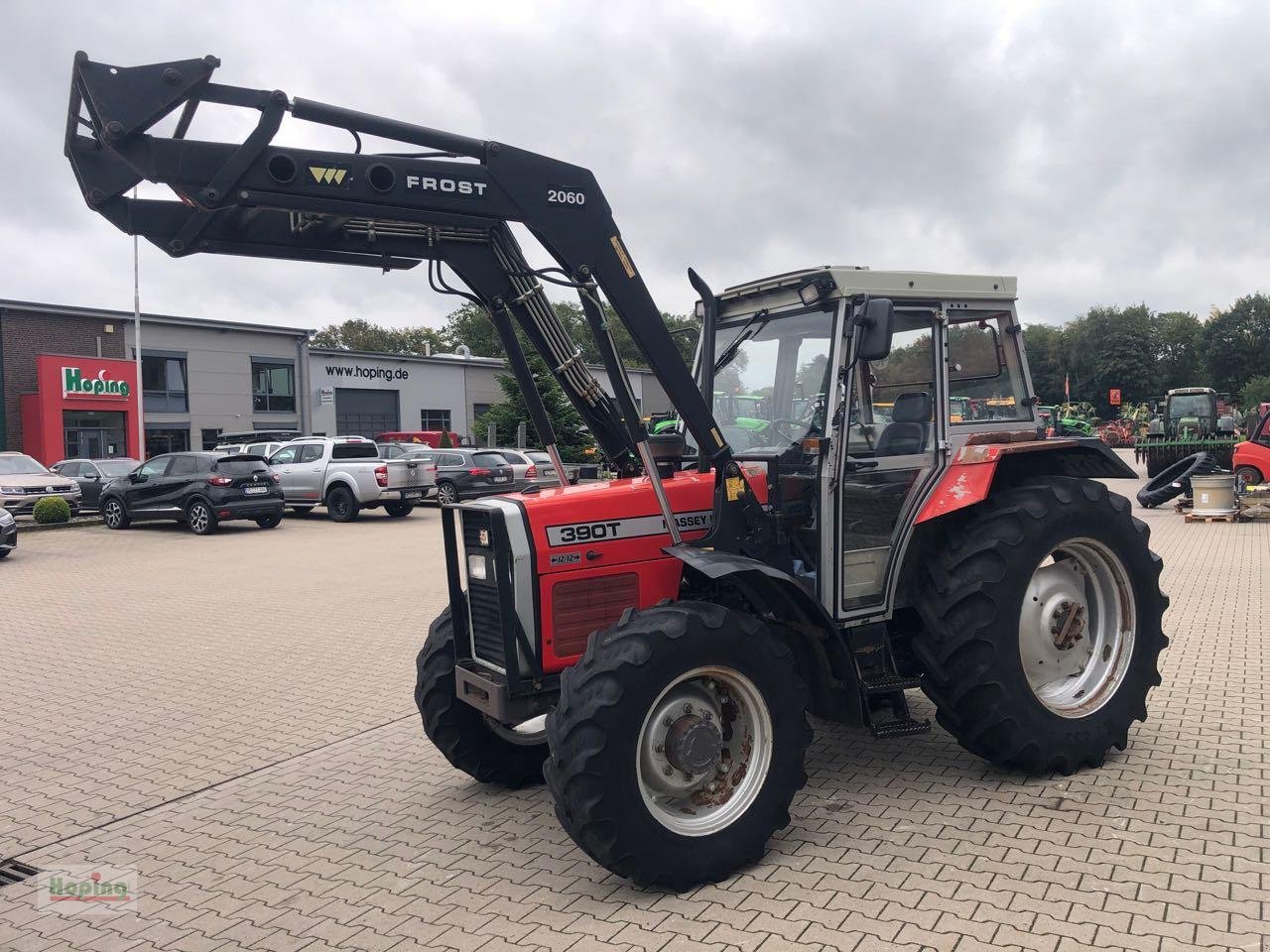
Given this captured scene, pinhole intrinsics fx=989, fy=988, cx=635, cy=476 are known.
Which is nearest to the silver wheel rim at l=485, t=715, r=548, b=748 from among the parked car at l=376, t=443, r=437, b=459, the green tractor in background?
the green tractor in background

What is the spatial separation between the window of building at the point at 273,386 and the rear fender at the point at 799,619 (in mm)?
41937

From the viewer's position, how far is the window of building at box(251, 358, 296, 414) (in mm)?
43125

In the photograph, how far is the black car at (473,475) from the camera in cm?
2353

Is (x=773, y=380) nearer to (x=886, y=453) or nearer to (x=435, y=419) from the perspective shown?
(x=886, y=453)

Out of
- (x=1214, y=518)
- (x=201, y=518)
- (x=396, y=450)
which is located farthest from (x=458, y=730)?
(x=396, y=450)

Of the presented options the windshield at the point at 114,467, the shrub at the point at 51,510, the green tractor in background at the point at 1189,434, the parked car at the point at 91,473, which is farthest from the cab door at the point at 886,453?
the windshield at the point at 114,467

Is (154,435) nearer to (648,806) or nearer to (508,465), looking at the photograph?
(508,465)

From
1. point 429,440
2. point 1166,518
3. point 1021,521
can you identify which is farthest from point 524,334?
point 429,440

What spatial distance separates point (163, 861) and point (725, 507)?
123 inches

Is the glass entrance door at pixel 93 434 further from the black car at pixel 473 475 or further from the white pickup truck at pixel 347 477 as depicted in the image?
the black car at pixel 473 475

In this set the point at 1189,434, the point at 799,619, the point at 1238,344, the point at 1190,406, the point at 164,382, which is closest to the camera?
the point at 799,619

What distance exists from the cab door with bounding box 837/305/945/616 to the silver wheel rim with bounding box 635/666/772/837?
0.84 m

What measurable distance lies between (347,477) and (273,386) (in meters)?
24.4

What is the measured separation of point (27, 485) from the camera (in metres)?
21.6
